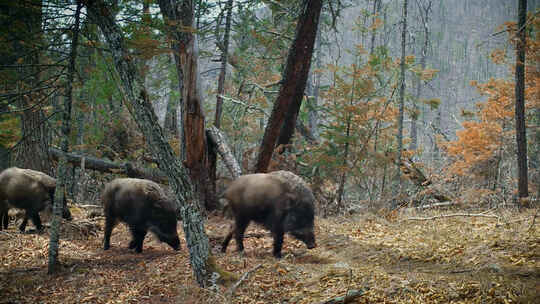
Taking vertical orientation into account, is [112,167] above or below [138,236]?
above

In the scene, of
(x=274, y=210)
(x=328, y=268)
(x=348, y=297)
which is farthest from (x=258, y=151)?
(x=348, y=297)

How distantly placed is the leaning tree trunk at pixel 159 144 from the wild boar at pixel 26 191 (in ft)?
13.6

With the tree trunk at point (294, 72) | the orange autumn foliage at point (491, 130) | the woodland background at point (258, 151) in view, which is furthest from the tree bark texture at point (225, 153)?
the orange autumn foliage at point (491, 130)

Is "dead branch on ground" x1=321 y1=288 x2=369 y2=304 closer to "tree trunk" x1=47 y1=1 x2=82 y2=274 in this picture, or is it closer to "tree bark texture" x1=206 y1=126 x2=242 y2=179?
"tree trunk" x1=47 y1=1 x2=82 y2=274

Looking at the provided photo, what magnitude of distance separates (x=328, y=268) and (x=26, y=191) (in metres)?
6.22

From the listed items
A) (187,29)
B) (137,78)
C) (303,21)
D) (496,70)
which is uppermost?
(496,70)

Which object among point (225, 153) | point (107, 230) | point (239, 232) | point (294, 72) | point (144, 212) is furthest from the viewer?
point (225, 153)

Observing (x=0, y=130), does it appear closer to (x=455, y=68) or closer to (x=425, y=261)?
(x=425, y=261)

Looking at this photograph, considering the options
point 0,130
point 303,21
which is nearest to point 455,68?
point 303,21

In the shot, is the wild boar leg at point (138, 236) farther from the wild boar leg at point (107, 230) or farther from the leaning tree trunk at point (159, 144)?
the leaning tree trunk at point (159, 144)

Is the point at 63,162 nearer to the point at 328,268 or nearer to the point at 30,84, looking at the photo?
the point at 30,84

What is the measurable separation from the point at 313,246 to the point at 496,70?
7681cm

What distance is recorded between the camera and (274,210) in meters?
6.48

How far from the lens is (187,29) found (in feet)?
19.0
